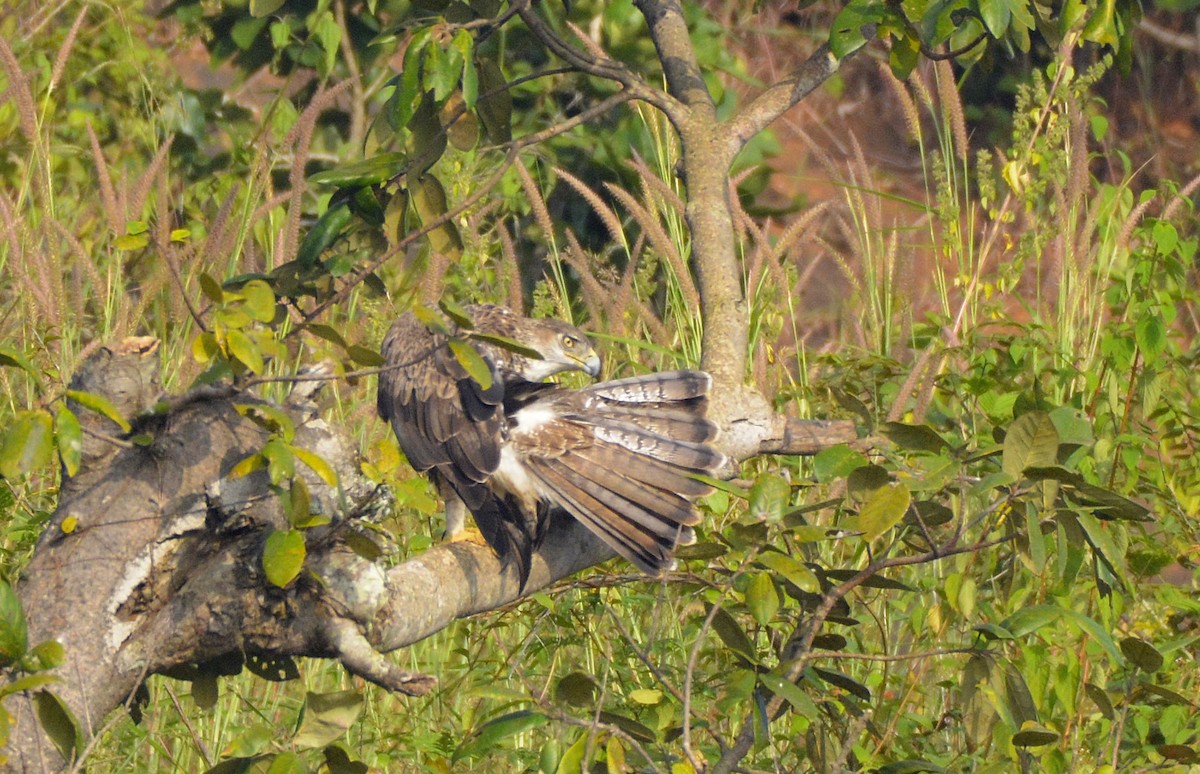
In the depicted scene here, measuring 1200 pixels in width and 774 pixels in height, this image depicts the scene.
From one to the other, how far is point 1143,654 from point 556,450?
116 centimetres

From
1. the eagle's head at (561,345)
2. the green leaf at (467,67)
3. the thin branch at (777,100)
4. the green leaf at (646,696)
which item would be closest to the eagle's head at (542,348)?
the eagle's head at (561,345)

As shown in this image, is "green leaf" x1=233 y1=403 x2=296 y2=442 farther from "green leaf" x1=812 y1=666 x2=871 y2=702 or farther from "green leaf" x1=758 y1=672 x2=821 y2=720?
"green leaf" x1=812 y1=666 x2=871 y2=702

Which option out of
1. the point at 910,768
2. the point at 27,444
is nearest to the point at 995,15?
the point at 910,768

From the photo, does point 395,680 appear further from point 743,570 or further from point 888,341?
point 888,341

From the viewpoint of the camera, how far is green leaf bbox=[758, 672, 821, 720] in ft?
6.43

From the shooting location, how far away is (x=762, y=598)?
196 centimetres

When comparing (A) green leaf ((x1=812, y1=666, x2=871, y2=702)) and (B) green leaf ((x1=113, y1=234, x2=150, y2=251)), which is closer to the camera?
(B) green leaf ((x1=113, y1=234, x2=150, y2=251))

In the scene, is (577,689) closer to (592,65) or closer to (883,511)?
(883,511)

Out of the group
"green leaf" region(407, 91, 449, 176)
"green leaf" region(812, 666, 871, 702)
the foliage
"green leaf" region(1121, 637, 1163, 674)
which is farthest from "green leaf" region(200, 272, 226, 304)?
"green leaf" region(1121, 637, 1163, 674)

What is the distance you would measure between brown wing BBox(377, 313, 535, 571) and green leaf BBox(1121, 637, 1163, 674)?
3.40 ft

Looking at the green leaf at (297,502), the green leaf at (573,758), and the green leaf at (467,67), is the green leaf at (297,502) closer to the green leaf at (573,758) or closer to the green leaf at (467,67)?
the green leaf at (573,758)

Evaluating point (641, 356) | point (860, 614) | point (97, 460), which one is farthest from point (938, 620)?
point (641, 356)

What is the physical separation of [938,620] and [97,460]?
1.49m

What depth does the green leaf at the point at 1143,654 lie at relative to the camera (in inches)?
86.5
